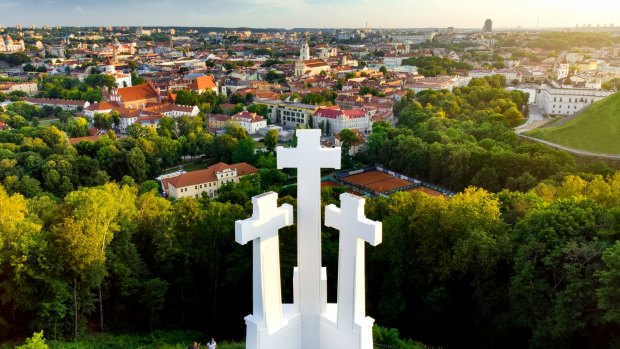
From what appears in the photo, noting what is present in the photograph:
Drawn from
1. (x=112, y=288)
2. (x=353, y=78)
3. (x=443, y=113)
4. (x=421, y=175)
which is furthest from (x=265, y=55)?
(x=112, y=288)

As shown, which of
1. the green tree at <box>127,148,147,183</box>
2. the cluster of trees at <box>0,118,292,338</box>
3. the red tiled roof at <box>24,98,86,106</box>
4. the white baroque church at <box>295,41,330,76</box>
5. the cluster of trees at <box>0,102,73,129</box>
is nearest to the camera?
the cluster of trees at <box>0,118,292,338</box>

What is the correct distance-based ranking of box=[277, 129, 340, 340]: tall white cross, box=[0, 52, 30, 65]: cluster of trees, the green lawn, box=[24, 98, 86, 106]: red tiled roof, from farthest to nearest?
box=[0, 52, 30, 65]: cluster of trees, box=[24, 98, 86, 106]: red tiled roof, the green lawn, box=[277, 129, 340, 340]: tall white cross

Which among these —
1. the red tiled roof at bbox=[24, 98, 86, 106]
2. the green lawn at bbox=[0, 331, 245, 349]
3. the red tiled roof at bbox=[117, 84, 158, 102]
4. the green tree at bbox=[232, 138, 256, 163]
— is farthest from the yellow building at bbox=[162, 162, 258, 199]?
the red tiled roof at bbox=[24, 98, 86, 106]

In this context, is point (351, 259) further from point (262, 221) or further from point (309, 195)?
point (262, 221)

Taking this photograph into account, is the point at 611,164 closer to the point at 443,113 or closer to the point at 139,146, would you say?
the point at 443,113

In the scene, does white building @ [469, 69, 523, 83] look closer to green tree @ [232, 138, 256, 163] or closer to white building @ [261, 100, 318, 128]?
white building @ [261, 100, 318, 128]

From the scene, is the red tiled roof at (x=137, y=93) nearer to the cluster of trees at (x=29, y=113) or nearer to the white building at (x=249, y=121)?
the cluster of trees at (x=29, y=113)
